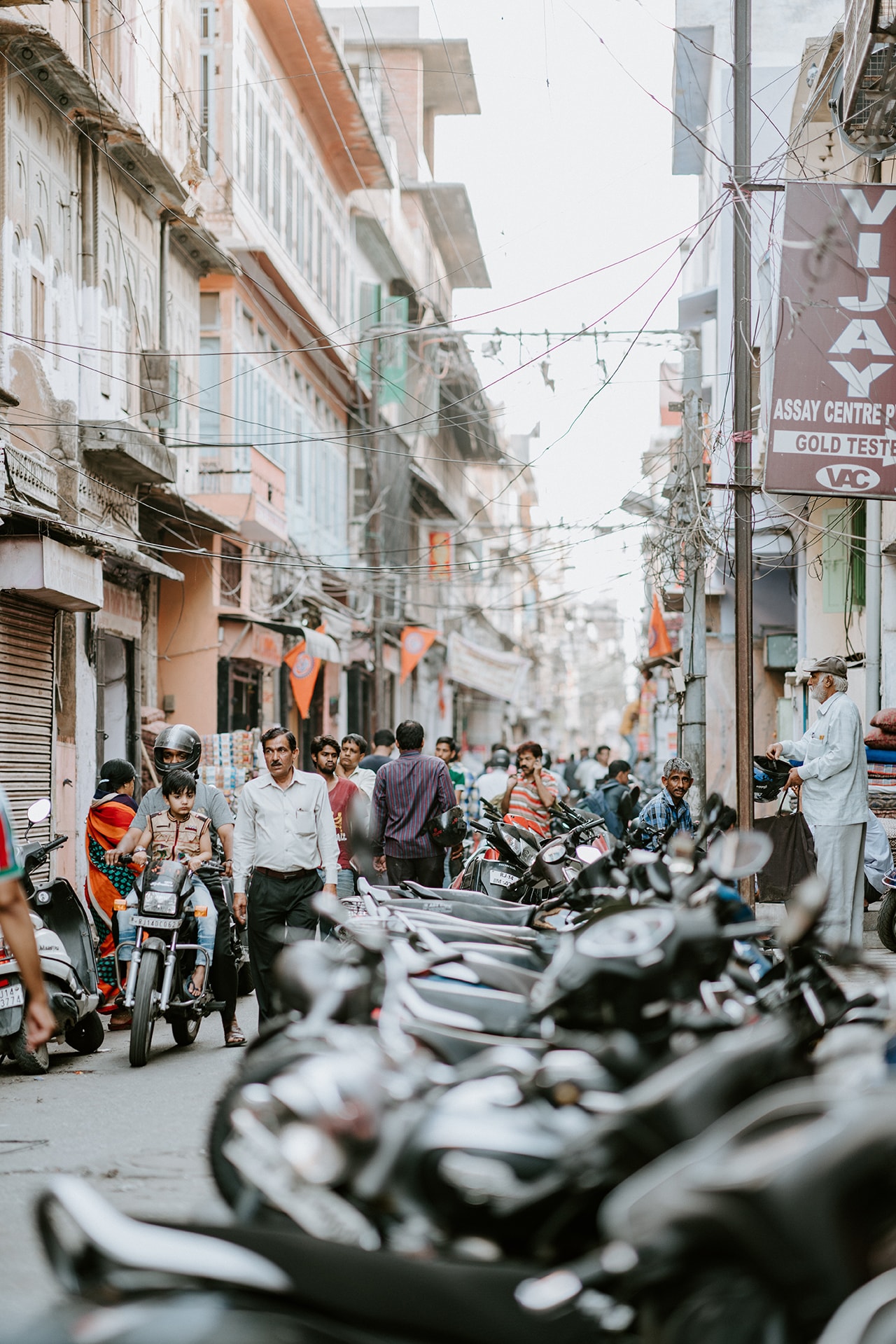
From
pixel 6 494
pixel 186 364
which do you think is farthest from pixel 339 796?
pixel 186 364

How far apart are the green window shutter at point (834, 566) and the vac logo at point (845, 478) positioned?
23.6 ft

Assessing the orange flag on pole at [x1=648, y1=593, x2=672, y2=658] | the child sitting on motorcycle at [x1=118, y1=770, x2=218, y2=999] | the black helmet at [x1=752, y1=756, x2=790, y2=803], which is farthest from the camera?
the orange flag on pole at [x1=648, y1=593, x2=672, y2=658]

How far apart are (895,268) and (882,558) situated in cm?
447

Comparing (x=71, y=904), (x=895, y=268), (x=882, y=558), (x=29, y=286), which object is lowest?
(x=71, y=904)

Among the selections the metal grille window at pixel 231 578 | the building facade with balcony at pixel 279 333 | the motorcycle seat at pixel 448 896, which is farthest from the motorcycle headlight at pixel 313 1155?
the metal grille window at pixel 231 578

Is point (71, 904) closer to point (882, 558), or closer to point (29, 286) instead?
point (29, 286)

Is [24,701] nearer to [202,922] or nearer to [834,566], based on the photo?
[202,922]

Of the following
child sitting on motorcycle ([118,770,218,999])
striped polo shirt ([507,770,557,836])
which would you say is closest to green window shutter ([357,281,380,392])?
striped polo shirt ([507,770,557,836])

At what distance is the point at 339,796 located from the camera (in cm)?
1095

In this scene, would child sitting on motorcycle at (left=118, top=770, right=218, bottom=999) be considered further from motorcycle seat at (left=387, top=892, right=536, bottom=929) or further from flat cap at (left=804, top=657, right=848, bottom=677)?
flat cap at (left=804, top=657, right=848, bottom=677)

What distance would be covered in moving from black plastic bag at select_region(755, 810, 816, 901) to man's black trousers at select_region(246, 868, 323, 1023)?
15.5ft

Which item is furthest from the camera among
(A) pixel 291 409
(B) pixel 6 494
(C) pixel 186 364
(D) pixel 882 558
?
(A) pixel 291 409

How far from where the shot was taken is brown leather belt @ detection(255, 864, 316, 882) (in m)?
8.28

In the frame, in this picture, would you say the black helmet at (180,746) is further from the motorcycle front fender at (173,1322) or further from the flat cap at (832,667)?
the motorcycle front fender at (173,1322)
